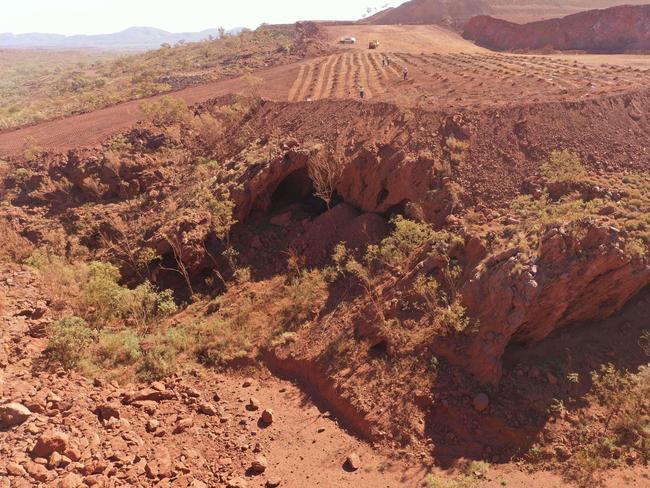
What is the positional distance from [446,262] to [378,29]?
4964 cm

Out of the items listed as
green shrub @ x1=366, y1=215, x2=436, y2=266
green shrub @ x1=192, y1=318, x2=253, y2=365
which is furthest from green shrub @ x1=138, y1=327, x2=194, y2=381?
green shrub @ x1=366, y1=215, x2=436, y2=266

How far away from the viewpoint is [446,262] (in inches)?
638

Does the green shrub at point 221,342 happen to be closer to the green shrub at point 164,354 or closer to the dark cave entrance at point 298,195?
the green shrub at point 164,354

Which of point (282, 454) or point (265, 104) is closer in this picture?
point (282, 454)

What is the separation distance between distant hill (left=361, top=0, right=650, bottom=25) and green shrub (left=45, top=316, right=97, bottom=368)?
193ft

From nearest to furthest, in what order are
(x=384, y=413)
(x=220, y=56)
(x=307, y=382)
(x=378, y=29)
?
(x=384, y=413) < (x=307, y=382) < (x=220, y=56) < (x=378, y=29)

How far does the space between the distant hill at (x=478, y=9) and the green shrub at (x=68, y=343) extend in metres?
58.9

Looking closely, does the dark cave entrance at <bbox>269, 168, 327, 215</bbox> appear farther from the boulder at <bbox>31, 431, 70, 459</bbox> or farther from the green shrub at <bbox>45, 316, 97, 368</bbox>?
the boulder at <bbox>31, 431, 70, 459</bbox>

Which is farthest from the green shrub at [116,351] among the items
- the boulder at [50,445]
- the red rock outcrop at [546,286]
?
the red rock outcrop at [546,286]

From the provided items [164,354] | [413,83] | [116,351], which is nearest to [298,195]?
[413,83]

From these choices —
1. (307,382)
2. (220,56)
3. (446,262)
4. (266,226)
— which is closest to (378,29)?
(220,56)

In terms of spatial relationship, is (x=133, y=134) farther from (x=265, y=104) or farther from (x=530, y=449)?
(x=530, y=449)

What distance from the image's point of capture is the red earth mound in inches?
1570

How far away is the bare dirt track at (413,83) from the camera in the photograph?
23.9 m
